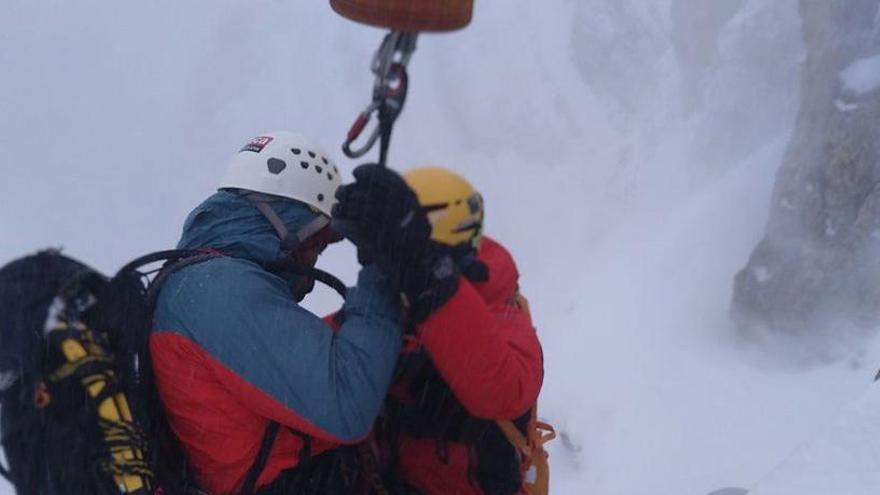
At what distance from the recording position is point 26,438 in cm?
212

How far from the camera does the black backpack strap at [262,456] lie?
2410 millimetres

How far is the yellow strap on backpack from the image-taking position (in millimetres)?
2598

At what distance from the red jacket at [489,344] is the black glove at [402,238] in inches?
2.1

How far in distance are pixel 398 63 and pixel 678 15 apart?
59.4 feet

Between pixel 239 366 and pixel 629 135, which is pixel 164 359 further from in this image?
pixel 629 135

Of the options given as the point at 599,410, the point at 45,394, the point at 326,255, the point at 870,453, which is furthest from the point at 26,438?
the point at 326,255

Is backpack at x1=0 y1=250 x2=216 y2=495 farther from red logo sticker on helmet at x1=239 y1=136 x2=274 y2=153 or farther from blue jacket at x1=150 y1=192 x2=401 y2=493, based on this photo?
red logo sticker on helmet at x1=239 y1=136 x2=274 y2=153

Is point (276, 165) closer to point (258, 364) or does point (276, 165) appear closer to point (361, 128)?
point (361, 128)

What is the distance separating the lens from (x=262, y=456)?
2414mm

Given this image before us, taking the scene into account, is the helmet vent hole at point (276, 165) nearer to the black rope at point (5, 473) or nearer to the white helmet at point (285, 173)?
the white helmet at point (285, 173)

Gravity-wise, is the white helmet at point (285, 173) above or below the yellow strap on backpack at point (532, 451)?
above

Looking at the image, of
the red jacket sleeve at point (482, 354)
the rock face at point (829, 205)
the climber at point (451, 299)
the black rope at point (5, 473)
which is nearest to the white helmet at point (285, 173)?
the climber at point (451, 299)

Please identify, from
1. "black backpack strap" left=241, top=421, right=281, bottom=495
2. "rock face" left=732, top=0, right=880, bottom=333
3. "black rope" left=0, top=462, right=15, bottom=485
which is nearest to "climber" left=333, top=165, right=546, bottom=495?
"black backpack strap" left=241, top=421, right=281, bottom=495

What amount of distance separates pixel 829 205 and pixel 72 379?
34.4 ft
